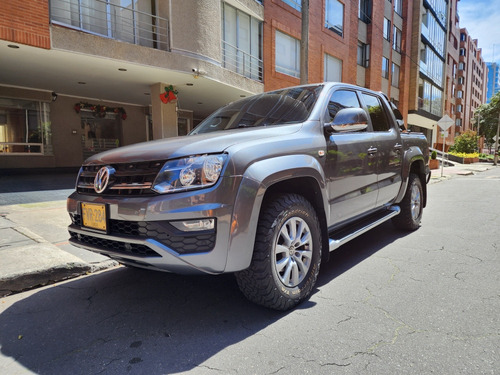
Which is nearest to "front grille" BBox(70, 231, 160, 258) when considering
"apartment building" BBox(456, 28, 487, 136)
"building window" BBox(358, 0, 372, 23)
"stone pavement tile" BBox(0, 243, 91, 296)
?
"stone pavement tile" BBox(0, 243, 91, 296)

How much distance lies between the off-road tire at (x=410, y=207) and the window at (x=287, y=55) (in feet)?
37.2

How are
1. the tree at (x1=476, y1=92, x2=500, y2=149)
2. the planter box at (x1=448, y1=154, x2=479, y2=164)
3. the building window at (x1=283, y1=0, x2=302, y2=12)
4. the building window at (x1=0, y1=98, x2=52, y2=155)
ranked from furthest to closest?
the tree at (x1=476, y1=92, x2=500, y2=149)
the planter box at (x1=448, y1=154, x2=479, y2=164)
the building window at (x1=283, y1=0, x2=302, y2=12)
the building window at (x1=0, y1=98, x2=52, y2=155)

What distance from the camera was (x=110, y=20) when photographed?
390 inches

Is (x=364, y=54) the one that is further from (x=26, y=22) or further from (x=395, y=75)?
(x=26, y=22)

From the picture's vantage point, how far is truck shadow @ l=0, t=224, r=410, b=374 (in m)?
2.11

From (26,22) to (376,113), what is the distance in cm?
763

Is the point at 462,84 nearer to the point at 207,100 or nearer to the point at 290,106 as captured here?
the point at 207,100

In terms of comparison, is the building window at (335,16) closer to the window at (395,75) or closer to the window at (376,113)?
the window at (395,75)

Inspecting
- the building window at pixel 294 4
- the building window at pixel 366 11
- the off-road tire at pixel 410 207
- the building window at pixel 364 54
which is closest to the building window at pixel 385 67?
Result: the building window at pixel 364 54

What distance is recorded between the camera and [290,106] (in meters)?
3.34

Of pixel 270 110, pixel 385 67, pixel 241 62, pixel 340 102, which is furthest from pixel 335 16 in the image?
pixel 270 110

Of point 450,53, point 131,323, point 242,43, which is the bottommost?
point 131,323

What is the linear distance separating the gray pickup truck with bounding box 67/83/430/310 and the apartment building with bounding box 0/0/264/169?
21.5 feet

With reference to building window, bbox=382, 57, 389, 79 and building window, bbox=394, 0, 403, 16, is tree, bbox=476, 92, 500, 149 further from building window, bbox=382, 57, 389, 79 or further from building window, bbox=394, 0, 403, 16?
building window, bbox=382, 57, 389, 79
